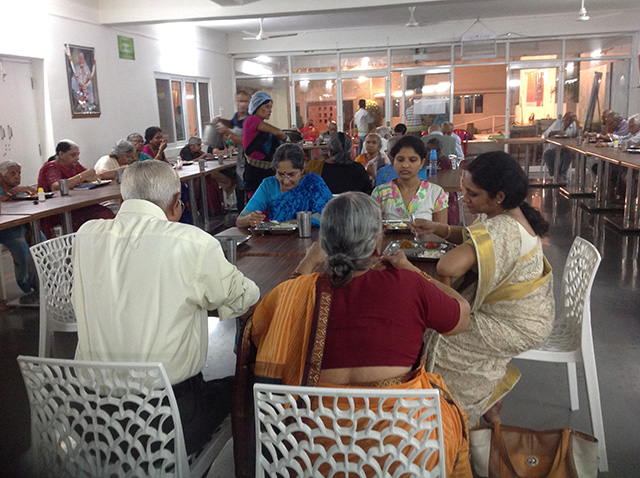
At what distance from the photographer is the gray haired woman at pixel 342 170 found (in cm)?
445

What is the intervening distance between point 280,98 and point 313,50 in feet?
4.36

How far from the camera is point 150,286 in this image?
5.15 feet

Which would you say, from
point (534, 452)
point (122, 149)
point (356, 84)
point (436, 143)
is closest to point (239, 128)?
point (122, 149)

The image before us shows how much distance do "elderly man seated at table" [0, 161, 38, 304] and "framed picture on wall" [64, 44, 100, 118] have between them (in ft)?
10.5

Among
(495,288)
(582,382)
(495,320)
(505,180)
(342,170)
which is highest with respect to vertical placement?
(505,180)

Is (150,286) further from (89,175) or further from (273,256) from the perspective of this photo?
(89,175)

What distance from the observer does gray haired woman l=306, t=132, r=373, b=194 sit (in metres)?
4.45

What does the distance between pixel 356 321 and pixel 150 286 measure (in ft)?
1.96

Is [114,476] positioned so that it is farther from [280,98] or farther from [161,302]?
A: [280,98]

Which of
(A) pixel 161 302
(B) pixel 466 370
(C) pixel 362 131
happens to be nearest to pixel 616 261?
(B) pixel 466 370

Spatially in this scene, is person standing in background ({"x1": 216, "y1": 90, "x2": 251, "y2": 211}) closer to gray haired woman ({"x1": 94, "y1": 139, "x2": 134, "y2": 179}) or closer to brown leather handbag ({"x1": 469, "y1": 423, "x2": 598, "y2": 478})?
gray haired woman ({"x1": 94, "y1": 139, "x2": 134, "y2": 179})

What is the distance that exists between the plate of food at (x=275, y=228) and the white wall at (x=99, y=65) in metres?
4.96

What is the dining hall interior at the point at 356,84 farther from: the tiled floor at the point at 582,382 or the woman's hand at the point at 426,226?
the woman's hand at the point at 426,226

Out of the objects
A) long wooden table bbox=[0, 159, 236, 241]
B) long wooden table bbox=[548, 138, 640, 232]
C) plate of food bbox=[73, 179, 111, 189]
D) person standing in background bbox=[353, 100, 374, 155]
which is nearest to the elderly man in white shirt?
long wooden table bbox=[0, 159, 236, 241]
